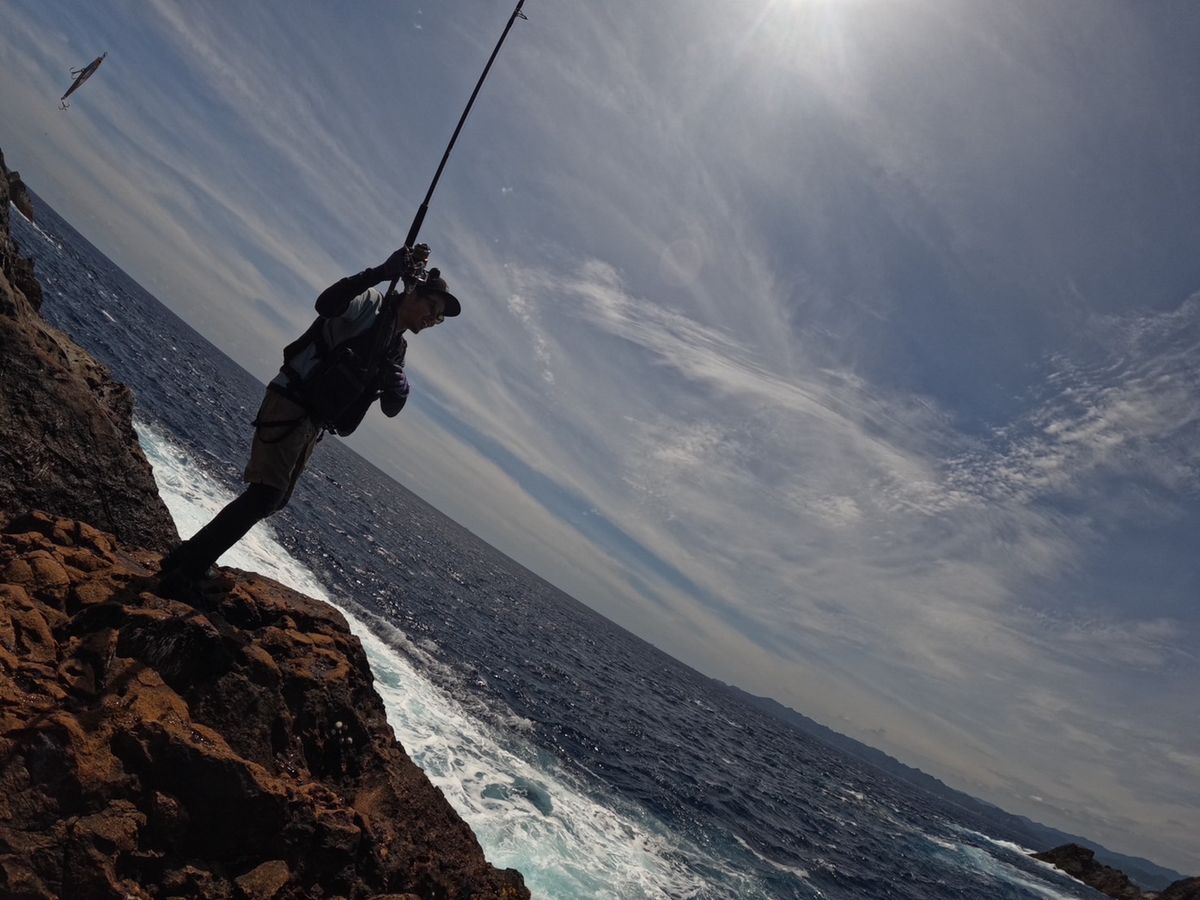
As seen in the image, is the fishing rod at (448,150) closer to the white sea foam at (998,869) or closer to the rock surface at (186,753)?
the rock surface at (186,753)

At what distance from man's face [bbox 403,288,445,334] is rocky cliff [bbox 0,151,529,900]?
2.84 metres

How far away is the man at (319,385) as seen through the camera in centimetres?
504

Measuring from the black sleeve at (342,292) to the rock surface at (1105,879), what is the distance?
7645 cm

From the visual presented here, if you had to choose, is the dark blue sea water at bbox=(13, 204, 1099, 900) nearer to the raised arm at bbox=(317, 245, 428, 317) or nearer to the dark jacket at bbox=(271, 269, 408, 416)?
the dark jacket at bbox=(271, 269, 408, 416)

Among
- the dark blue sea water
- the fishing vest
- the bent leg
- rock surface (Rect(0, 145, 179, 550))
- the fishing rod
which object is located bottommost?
the dark blue sea water

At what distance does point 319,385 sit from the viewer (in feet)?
16.6

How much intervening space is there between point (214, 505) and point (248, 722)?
14924 mm

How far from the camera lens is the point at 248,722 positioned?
15.0ft

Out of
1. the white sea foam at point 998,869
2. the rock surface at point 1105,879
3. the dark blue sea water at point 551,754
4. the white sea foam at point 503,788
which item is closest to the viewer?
the white sea foam at point 503,788

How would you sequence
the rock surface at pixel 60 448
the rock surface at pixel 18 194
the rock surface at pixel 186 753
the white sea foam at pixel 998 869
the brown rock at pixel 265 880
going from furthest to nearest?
the rock surface at pixel 18 194
the white sea foam at pixel 998 869
the rock surface at pixel 60 448
the brown rock at pixel 265 880
the rock surface at pixel 186 753

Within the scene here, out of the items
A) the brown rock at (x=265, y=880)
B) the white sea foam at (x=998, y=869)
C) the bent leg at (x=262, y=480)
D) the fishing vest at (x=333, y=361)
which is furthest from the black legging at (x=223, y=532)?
the white sea foam at (x=998, y=869)

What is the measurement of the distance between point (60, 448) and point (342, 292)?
3886 mm

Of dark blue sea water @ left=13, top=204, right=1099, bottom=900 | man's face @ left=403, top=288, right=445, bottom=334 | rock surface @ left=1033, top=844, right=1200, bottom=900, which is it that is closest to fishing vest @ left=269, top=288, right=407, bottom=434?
man's face @ left=403, top=288, right=445, bottom=334

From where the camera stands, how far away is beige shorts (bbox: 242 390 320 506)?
16.5ft
